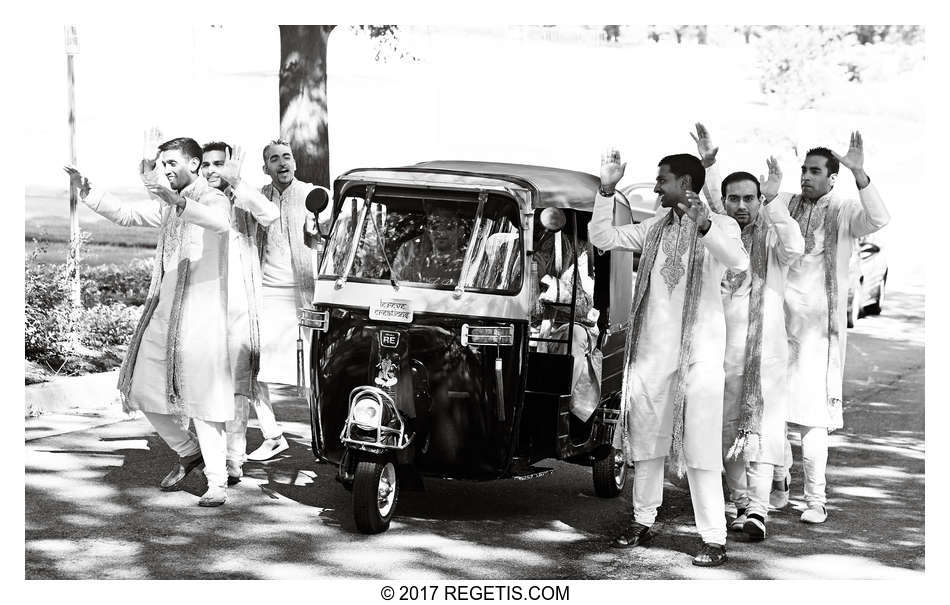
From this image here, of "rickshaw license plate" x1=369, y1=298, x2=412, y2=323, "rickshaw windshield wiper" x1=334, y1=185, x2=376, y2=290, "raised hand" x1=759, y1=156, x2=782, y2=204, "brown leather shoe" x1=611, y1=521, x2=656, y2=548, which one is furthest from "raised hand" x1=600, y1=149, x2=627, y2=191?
"brown leather shoe" x1=611, y1=521, x2=656, y2=548

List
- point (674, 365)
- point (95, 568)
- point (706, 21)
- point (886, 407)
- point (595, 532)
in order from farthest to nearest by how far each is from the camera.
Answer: point (886, 407) → point (706, 21) → point (595, 532) → point (674, 365) → point (95, 568)

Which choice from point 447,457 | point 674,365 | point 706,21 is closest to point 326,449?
point 447,457

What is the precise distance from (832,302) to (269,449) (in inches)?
149

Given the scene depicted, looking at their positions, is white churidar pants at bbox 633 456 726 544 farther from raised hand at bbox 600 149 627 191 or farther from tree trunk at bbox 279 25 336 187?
tree trunk at bbox 279 25 336 187

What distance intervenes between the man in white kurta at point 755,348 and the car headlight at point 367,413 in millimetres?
2028

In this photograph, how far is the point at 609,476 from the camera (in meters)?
7.85

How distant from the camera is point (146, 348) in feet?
24.4

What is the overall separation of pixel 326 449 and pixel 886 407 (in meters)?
5.99

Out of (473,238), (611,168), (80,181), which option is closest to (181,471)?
(80,181)

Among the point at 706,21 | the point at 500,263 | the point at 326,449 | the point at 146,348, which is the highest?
the point at 706,21

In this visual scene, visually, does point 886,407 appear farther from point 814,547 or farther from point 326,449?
point 326,449

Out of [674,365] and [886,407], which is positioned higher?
[674,365]

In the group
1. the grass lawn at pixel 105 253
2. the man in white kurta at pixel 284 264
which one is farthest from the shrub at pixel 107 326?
the man in white kurta at pixel 284 264

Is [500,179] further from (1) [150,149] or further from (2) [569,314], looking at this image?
(1) [150,149]
